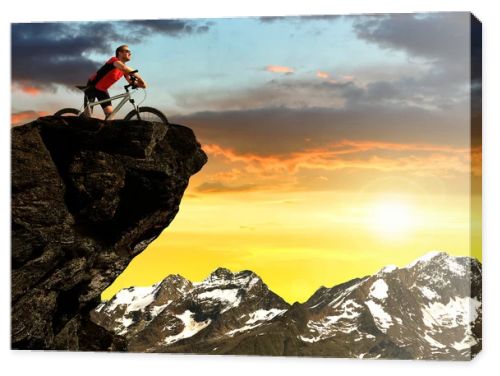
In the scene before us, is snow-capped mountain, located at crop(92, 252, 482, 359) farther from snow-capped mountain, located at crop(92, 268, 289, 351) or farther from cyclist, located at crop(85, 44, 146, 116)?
cyclist, located at crop(85, 44, 146, 116)

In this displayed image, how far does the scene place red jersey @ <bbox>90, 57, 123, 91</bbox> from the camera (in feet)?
74.6

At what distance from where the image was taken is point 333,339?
23625mm

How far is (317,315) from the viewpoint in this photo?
80.1 feet

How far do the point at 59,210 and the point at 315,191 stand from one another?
5.42 m

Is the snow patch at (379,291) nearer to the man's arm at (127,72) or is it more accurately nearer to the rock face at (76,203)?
the rock face at (76,203)

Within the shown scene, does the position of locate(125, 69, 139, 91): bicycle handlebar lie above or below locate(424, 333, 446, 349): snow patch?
above

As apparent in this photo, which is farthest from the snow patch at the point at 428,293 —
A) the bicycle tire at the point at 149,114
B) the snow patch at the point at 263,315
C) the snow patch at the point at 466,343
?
the bicycle tire at the point at 149,114

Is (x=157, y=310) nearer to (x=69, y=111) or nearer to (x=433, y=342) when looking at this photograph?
(x=69, y=111)

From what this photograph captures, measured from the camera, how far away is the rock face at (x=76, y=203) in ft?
71.3

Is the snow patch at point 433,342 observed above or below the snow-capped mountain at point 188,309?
below

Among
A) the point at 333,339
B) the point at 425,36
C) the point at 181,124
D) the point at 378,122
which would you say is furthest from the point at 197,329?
the point at 425,36

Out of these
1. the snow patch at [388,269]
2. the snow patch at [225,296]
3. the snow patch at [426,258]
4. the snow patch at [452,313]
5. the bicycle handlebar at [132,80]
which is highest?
the bicycle handlebar at [132,80]

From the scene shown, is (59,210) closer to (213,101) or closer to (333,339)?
(213,101)

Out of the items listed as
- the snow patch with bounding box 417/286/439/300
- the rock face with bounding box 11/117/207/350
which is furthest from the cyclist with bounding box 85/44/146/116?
the snow patch with bounding box 417/286/439/300
